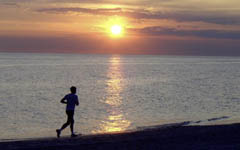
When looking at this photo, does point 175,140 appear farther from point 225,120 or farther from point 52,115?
point 52,115

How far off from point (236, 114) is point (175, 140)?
14845 mm

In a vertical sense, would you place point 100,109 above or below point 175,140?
above

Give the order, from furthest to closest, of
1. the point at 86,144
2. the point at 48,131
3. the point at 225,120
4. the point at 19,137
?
1. the point at 225,120
2. the point at 48,131
3. the point at 19,137
4. the point at 86,144

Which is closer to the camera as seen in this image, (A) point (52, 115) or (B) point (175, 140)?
(B) point (175, 140)

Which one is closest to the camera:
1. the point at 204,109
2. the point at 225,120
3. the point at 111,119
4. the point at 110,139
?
the point at 110,139

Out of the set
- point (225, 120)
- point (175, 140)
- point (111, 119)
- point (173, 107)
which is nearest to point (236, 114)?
point (225, 120)

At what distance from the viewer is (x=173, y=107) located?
33.7 m

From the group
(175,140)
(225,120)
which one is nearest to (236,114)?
(225,120)

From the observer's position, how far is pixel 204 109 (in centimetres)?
3222

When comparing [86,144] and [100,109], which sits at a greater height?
[100,109]

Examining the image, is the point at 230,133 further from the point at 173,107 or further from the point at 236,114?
the point at 173,107

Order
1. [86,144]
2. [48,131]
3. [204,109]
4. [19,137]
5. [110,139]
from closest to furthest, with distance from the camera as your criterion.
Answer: [86,144], [110,139], [19,137], [48,131], [204,109]

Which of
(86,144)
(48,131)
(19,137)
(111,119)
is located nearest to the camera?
(86,144)

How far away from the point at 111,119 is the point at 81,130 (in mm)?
4991
